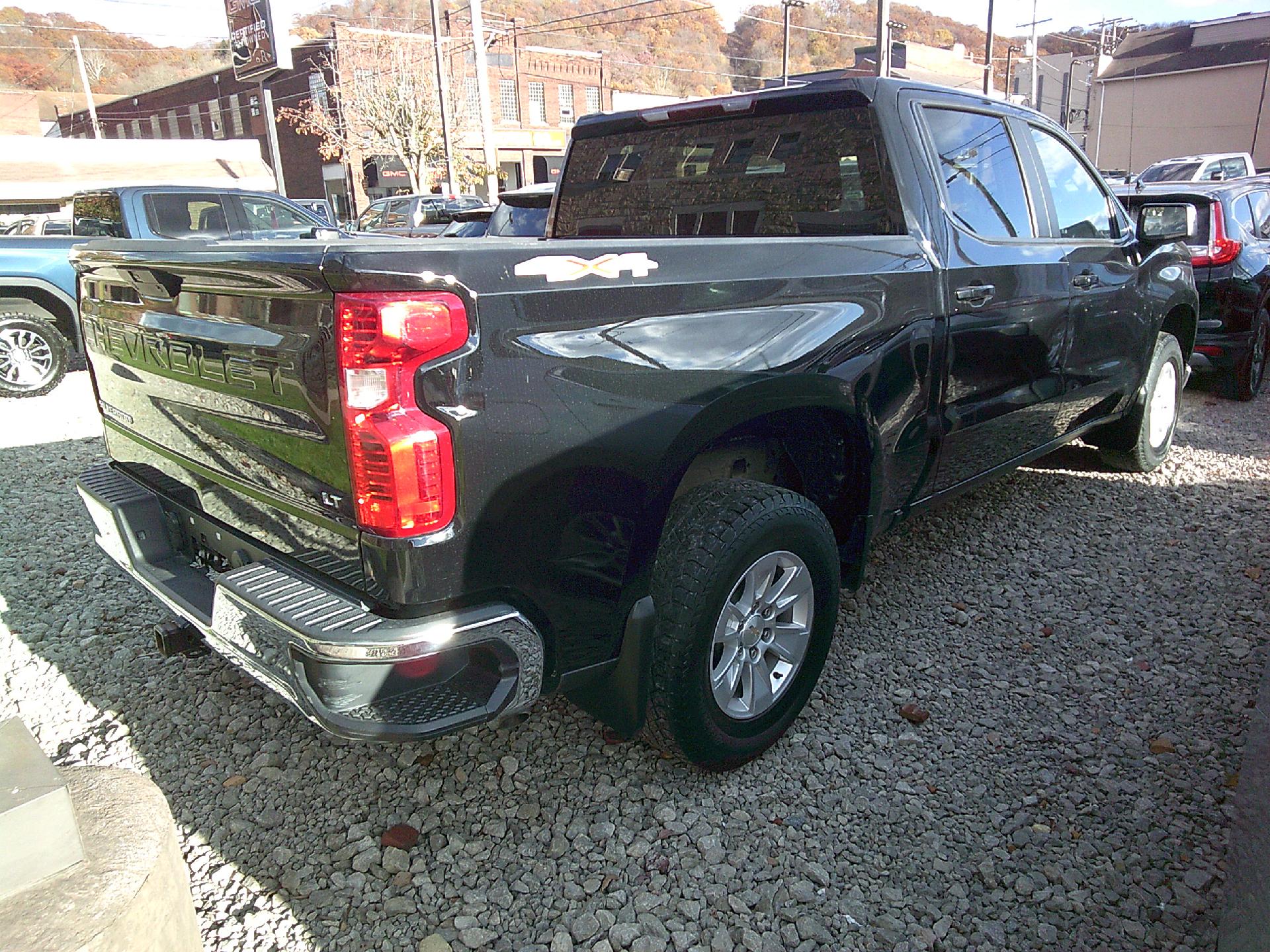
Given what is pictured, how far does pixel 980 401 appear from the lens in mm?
3461

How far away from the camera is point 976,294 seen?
327 cm

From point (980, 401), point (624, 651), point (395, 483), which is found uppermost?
point (395, 483)

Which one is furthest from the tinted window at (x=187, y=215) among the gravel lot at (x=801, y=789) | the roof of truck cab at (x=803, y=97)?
the roof of truck cab at (x=803, y=97)

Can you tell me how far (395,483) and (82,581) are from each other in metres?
3.12

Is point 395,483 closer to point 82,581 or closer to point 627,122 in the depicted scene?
point 627,122

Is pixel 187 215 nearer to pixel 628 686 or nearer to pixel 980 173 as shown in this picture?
pixel 980 173

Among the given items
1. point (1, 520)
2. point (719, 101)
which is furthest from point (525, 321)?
point (1, 520)

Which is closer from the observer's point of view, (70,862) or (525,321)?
(70,862)

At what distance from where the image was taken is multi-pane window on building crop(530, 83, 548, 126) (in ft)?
155

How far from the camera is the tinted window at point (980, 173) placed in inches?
130

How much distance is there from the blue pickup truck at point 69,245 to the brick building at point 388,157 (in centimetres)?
3068

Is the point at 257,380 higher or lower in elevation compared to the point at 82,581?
higher

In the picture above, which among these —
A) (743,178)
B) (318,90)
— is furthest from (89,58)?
(743,178)

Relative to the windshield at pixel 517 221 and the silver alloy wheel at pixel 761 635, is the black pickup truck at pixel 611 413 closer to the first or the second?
the silver alloy wheel at pixel 761 635
